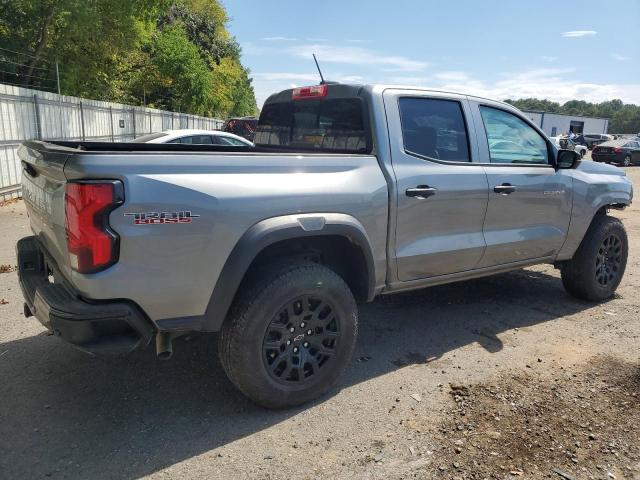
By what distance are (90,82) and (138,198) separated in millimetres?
22241

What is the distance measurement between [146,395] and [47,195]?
4.50ft

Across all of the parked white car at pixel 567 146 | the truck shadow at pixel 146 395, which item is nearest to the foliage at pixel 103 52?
the parked white car at pixel 567 146

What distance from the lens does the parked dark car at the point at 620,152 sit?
2728 cm

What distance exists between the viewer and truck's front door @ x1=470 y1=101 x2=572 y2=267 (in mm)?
4191

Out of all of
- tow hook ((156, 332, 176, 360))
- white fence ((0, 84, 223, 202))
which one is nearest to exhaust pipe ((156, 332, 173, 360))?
tow hook ((156, 332, 176, 360))

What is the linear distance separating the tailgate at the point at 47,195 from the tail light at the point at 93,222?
176 millimetres

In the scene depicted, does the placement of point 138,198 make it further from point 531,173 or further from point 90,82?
point 90,82

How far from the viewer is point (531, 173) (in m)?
4.44

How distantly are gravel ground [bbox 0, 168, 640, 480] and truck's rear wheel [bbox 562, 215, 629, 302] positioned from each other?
2.01ft

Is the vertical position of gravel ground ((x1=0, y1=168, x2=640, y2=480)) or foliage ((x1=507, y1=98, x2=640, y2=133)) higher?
foliage ((x1=507, y1=98, x2=640, y2=133))

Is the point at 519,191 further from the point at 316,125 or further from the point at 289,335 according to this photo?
the point at 289,335

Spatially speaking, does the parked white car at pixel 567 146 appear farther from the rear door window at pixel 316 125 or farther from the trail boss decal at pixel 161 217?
the trail boss decal at pixel 161 217

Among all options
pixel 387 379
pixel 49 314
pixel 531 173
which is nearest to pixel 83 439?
pixel 49 314

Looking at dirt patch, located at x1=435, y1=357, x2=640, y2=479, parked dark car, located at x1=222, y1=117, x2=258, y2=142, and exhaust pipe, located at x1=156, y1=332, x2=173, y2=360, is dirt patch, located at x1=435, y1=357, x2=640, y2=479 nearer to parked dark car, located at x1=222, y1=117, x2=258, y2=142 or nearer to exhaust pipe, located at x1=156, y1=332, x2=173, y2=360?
exhaust pipe, located at x1=156, y1=332, x2=173, y2=360
